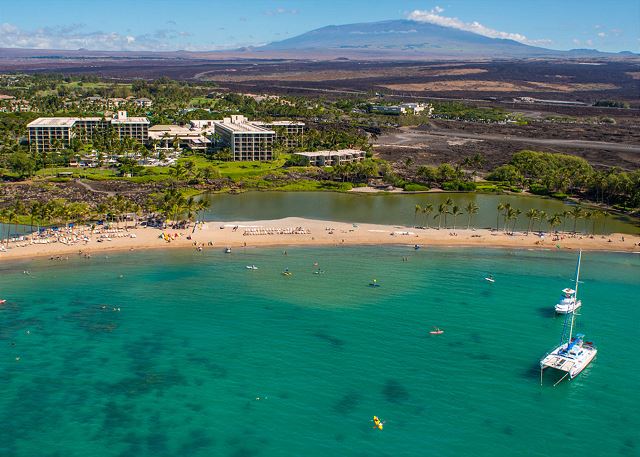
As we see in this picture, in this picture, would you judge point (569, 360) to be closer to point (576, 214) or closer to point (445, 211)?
point (576, 214)

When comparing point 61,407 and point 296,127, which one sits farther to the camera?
point 296,127

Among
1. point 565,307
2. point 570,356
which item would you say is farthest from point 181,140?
point 570,356

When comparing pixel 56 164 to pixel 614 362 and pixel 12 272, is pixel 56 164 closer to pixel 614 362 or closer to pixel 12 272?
pixel 12 272

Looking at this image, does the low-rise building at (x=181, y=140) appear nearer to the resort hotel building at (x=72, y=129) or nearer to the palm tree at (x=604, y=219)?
the resort hotel building at (x=72, y=129)

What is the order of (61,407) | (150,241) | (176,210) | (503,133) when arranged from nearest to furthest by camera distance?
(61,407) < (150,241) < (176,210) < (503,133)

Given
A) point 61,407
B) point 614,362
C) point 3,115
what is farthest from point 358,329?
point 3,115

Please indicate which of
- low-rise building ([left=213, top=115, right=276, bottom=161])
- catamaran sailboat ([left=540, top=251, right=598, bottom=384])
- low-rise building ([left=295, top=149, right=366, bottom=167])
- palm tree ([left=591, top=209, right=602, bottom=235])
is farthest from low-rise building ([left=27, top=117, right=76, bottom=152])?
catamaran sailboat ([left=540, top=251, right=598, bottom=384])

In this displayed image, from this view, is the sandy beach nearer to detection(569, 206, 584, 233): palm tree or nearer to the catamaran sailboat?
detection(569, 206, 584, 233): palm tree
